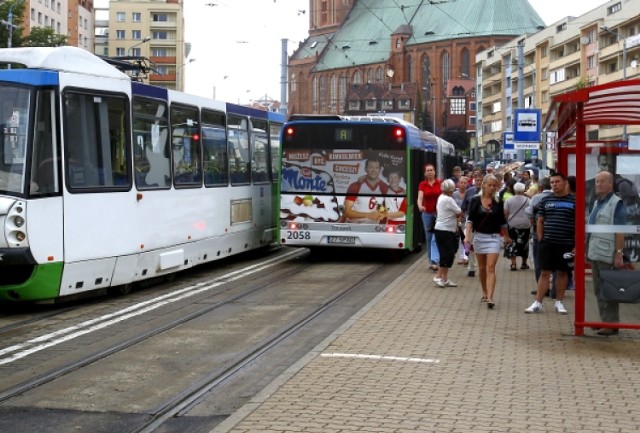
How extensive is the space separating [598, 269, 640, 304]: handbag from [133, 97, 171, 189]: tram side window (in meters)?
6.78

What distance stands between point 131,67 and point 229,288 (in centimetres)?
379

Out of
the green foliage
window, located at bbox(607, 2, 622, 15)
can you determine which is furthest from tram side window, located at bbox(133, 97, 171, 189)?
the green foliage

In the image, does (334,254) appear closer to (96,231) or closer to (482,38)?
(96,231)

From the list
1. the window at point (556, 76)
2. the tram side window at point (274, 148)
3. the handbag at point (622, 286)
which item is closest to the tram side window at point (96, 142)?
the handbag at point (622, 286)

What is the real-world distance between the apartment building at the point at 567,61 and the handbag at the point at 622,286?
4508cm

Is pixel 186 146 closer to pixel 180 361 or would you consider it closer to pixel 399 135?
pixel 399 135

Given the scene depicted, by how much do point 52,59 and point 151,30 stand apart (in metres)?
110

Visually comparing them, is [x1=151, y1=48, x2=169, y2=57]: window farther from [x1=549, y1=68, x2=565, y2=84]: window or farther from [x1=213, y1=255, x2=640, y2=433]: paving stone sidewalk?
[x1=213, y1=255, x2=640, y2=433]: paving stone sidewalk

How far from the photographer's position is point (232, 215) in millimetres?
18969

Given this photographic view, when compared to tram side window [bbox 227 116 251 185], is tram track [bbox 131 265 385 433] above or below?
below

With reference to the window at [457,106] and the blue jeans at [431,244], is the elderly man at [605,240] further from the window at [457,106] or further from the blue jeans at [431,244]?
the window at [457,106]

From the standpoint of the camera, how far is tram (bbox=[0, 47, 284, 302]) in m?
12.2

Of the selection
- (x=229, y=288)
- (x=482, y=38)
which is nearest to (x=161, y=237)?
(x=229, y=288)

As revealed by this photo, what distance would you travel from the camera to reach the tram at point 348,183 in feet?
64.2
